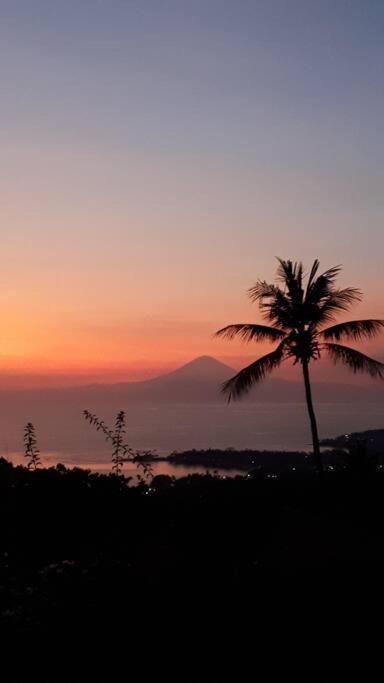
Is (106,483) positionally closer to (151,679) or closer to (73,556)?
(73,556)

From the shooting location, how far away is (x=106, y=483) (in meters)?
11.1

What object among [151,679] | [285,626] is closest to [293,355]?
[285,626]

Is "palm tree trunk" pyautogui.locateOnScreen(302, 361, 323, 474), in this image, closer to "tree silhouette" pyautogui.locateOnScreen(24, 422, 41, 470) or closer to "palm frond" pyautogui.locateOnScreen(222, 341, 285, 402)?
"palm frond" pyautogui.locateOnScreen(222, 341, 285, 402)

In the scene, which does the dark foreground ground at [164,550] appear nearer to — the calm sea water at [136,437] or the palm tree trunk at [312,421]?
the calm sea water at [136,437]

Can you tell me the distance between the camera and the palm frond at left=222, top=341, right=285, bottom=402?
16.8 m

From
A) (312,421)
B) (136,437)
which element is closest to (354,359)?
(312,421)

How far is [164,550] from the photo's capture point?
9219 mm

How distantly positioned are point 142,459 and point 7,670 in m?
8.12

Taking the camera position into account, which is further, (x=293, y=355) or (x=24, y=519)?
(x=293, y=355)

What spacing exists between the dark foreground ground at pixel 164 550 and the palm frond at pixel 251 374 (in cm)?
386

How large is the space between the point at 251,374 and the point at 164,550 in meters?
8.30

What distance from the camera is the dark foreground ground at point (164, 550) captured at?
684 centimetres

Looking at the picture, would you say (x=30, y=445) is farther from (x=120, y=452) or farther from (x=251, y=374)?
(x=251, y=374)

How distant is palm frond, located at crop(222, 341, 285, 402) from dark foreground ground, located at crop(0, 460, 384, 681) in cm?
386
